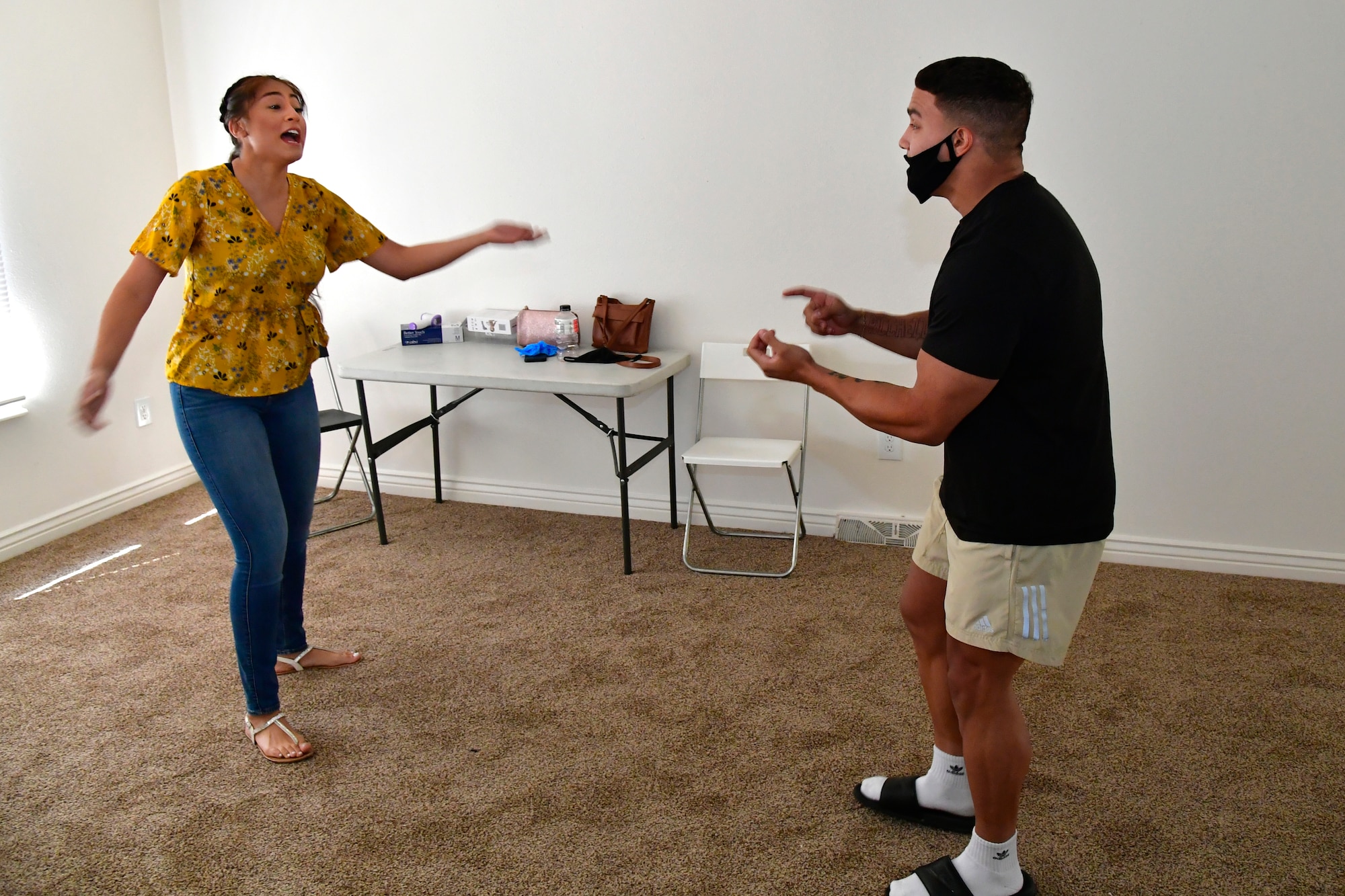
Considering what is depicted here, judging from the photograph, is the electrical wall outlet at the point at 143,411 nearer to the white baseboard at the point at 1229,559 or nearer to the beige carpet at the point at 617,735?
the beige carpet at the point at 617,735

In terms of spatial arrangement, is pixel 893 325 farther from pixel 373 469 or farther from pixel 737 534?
pixel 373 469

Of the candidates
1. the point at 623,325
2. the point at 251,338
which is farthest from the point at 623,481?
the point at 251,338

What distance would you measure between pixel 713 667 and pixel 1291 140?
2.48m

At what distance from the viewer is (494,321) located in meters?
3.75

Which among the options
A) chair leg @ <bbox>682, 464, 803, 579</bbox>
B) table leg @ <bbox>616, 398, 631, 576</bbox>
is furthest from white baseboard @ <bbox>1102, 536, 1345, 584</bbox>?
table leg @ <bbox>616, 398, 631, 576</bbox>

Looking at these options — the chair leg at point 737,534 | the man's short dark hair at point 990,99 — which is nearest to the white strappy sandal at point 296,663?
the chair leg at point 737,534

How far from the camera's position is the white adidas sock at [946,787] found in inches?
77.4

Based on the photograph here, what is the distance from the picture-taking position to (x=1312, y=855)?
191 cm

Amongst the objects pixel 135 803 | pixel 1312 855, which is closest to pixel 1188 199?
pixel 1312 855

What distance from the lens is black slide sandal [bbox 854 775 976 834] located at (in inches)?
78.3

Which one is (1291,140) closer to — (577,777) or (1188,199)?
(1188,199)

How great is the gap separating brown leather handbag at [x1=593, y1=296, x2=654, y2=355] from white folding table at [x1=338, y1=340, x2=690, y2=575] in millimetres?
88

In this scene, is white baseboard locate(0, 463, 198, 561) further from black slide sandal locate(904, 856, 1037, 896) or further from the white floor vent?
black slide sandal locate(904, 856, 1037, 896)

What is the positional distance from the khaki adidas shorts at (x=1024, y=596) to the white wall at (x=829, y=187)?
1.95 m
